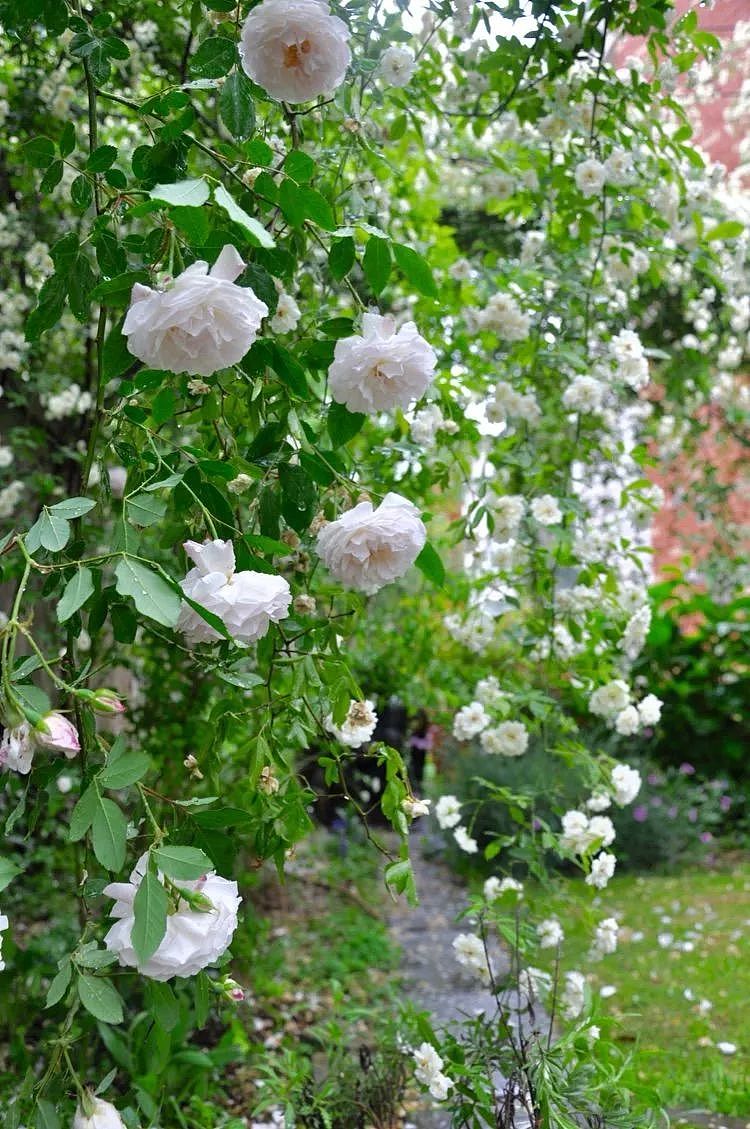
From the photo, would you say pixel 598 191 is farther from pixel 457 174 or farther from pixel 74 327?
pixel 457 174

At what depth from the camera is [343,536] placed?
36.0 inches

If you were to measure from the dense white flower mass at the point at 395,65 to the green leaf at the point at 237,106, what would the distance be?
565 mm

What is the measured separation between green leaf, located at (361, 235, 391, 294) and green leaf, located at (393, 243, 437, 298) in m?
0.01

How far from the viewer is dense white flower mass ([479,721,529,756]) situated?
201 centimetres

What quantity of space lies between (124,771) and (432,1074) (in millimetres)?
886

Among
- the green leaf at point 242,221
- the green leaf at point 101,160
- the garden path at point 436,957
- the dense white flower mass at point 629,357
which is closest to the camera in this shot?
the green leaf at point 242,221

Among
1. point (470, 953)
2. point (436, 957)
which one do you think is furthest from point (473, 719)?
point (436, 957)

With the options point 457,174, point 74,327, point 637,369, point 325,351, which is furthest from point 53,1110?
point 457,174

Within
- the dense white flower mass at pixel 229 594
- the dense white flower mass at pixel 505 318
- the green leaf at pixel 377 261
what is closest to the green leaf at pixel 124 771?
the dense white flower mass at pixel 229 594

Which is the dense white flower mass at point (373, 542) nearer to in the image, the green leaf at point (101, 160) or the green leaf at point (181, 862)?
the green leaf at point (181, 862)

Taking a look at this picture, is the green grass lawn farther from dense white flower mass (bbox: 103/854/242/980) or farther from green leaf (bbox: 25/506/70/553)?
green leaf (bbox: 25/506/70/553)

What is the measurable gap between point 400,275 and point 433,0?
1.15m

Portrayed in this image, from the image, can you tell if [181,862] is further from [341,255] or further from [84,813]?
[341,255]

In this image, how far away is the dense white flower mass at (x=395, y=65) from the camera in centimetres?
147
